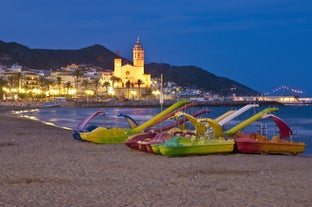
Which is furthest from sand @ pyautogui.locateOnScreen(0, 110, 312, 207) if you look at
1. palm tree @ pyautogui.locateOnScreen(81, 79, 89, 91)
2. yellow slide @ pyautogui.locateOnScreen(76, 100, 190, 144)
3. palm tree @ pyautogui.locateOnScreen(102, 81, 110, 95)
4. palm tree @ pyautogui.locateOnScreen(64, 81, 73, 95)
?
palm tree @ pyautogui.locateOnScreen(81, 79, 89, 91)

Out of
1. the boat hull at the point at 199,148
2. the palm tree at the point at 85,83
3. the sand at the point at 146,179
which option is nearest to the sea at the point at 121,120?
the boat hull at the point at 199,148

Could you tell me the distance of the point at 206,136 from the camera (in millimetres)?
16688

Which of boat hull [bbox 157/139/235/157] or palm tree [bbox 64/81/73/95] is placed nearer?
boat hull [bbox 157/139/235/157]

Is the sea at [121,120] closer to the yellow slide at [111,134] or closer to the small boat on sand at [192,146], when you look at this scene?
the yellow slide at [111,134]

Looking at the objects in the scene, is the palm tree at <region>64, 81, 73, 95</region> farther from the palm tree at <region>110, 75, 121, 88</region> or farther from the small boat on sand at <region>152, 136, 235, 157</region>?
the small boat on sand at <region>152, 136, 235, 157</region>

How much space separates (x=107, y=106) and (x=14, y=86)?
29.0 meters

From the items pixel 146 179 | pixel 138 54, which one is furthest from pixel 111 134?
pixel 138 54

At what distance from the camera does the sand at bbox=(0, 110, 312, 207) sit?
356 inches

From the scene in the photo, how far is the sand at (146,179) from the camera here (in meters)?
9.03

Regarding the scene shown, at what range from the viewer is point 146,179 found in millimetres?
11195

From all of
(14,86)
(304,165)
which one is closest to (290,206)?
(304,165)

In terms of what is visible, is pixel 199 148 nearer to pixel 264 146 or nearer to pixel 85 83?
pixel 264 146

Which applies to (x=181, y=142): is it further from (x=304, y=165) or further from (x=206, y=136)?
(x=304, y=165)

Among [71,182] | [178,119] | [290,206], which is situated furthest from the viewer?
[178,119]
